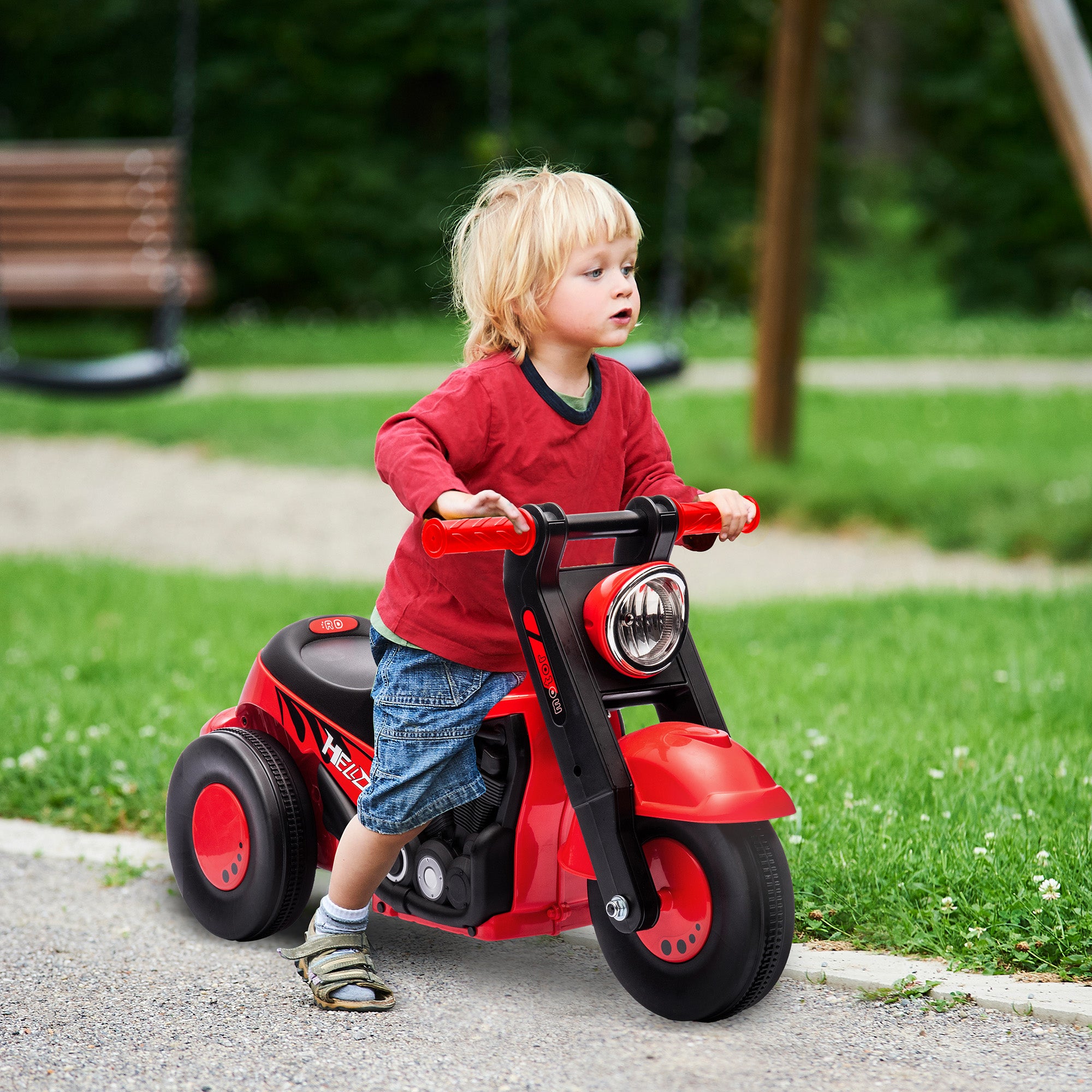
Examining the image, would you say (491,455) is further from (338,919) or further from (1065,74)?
(1065,74)

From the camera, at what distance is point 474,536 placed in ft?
8.03

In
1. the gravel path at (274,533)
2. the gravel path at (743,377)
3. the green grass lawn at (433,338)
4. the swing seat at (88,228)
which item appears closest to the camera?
the gravel path at (274,533)

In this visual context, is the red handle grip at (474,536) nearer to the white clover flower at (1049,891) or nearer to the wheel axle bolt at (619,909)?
the wheel axle bolt at (619,909)

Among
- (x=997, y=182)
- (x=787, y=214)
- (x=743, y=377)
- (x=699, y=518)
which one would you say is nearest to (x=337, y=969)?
(x=699, y=518)

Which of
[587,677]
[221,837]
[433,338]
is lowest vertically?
[221,837]

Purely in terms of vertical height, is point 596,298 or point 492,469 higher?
point 596,298

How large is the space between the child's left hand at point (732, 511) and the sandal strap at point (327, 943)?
1016 mm

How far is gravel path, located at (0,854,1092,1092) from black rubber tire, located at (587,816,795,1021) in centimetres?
9

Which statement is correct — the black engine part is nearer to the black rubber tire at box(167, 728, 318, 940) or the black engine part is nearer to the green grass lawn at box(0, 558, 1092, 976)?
the black rubber tire at box(167, 728, 318, 940)

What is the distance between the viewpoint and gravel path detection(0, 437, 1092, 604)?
24.2 ft

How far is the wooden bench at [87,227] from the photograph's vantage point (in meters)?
10.2

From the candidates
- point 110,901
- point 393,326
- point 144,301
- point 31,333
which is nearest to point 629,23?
point 393,326

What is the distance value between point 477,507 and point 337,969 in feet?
3.21

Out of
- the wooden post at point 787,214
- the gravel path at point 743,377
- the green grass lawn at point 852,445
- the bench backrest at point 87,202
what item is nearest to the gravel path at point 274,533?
the green grass lawn at point 852,445
